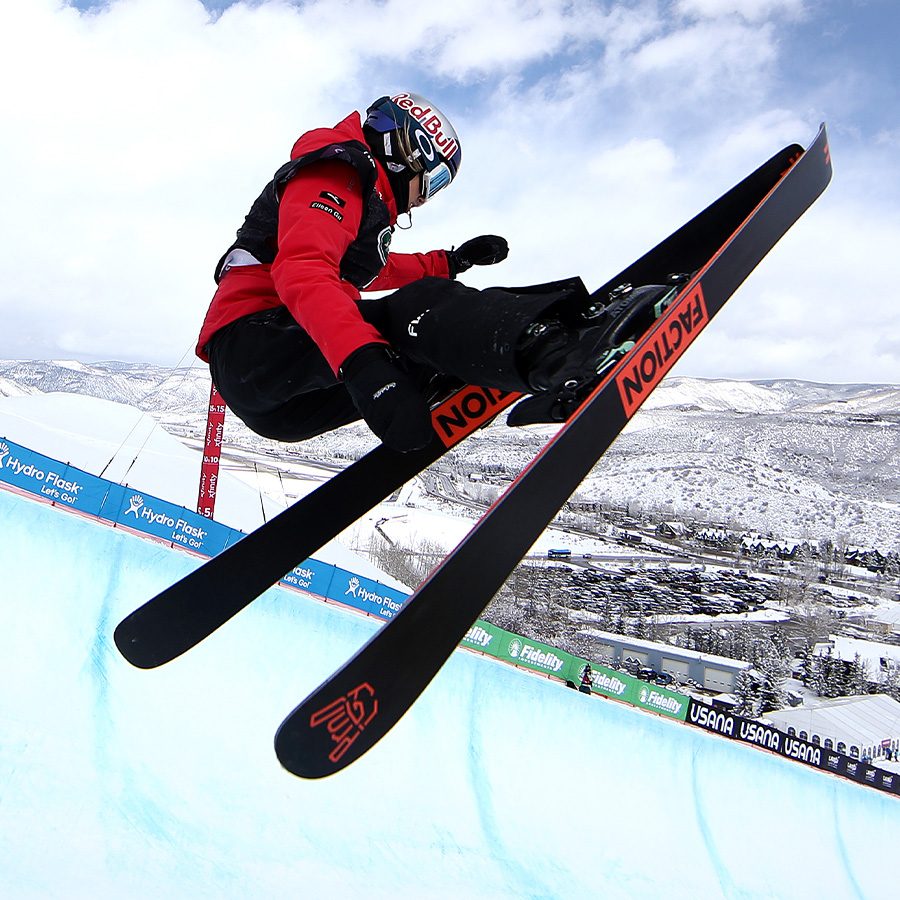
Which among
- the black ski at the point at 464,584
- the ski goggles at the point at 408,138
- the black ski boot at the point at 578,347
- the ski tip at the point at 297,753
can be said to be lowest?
the ski tip at the point at 297,753

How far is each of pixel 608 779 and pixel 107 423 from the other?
2763 centimetres

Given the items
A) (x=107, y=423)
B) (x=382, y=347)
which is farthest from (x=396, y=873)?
(x=107, y=423)

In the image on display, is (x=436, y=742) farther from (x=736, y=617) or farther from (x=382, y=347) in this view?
(x=736, y=617)

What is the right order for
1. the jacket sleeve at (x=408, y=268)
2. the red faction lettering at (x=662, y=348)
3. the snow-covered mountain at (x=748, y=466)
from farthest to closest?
1. the snow-covered mountain at (x=748, y=466)
2. the jacket sleeve at (x=408, y=268)
3. the red faction lettering at (x=662, y=348)

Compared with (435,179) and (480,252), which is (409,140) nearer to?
(435,179)

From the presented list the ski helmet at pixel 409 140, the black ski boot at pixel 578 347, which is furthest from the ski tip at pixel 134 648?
the ski helmet at pixel 409 140

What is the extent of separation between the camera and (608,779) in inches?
343

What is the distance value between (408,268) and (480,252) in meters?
0.32

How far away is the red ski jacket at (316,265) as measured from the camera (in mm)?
1888

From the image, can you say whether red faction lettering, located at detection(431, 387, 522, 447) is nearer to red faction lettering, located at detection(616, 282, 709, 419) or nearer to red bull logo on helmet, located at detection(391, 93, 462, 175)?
red faction lettering, located at detection(616, 282, 709, 419)

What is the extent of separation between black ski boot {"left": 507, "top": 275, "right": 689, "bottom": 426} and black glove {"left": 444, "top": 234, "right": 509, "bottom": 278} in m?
0.87

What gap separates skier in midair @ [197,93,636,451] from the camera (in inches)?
74.1

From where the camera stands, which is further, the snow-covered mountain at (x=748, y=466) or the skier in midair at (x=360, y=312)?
the snow-covered mountain at (x=748, y=466)

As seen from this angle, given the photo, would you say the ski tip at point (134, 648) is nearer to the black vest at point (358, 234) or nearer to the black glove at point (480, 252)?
the black vest at point (358, 234)
